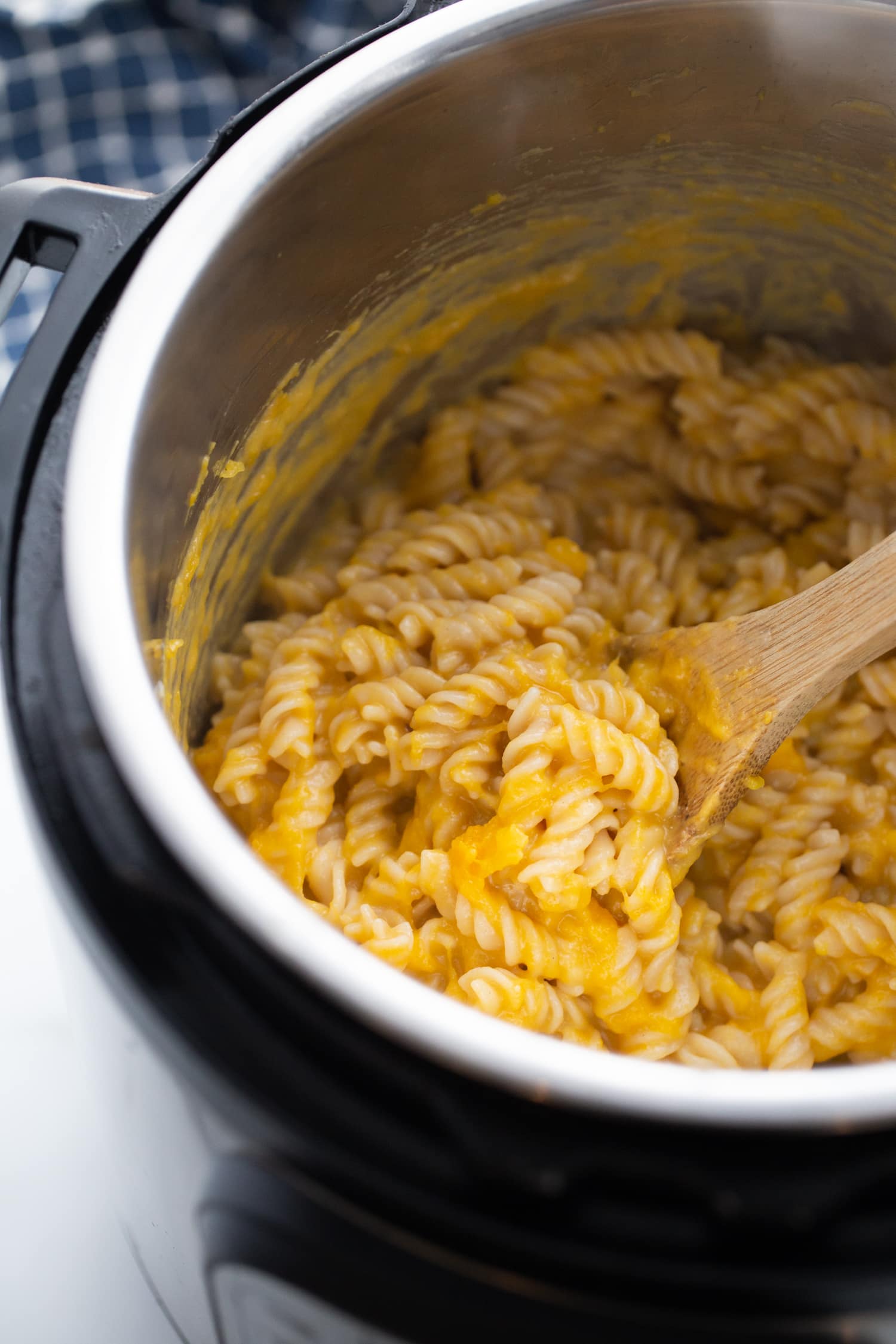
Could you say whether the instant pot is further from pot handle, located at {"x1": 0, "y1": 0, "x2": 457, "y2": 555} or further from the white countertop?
the white countertop

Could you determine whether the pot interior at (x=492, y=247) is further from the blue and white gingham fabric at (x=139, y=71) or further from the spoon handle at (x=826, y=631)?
the blue and white gingham fabric at (x=139, y=71)

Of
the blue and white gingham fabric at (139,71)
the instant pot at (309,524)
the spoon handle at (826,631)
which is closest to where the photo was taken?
the instant pot at (309,524)

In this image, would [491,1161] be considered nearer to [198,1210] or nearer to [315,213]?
[198,1210]

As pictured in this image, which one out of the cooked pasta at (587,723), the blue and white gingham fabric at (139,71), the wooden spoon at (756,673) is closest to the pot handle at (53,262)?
the cooked pasta at (587,723)

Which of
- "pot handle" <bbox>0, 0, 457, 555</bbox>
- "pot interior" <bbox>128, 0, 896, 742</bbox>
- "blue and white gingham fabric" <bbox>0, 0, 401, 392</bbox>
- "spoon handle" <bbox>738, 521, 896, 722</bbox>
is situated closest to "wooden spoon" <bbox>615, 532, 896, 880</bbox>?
"spoon handle" <bbox>738, 521, 896, 722</bbox>

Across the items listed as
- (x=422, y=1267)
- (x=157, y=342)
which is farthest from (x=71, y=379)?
(x=422, y=1267)

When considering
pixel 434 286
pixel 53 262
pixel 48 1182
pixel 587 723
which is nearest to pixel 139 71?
pixel 434 286

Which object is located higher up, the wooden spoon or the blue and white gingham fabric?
the blue and white gingham fabric
